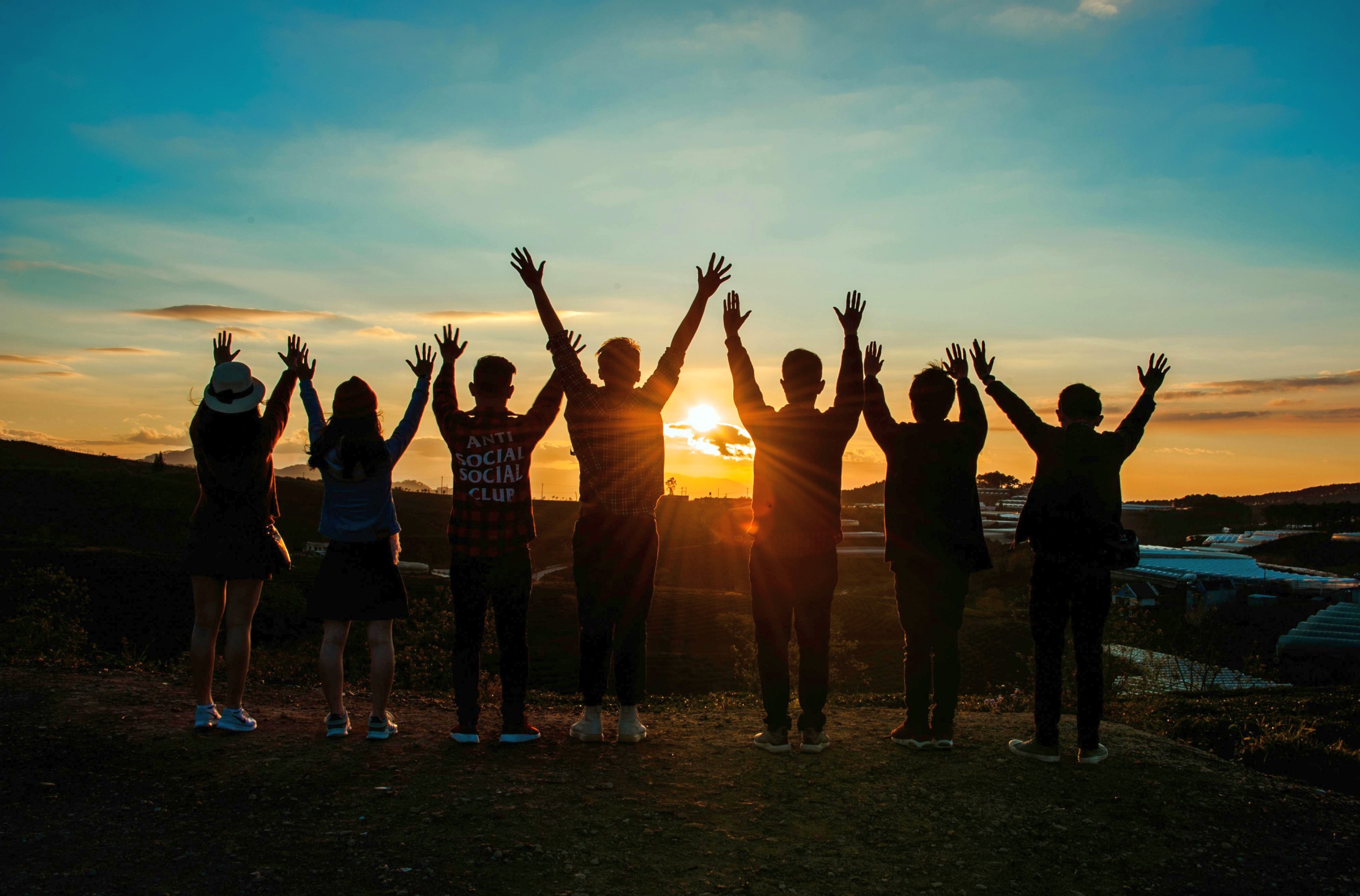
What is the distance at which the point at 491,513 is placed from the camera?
4.86m

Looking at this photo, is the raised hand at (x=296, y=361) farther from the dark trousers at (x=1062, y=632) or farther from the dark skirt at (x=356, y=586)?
the dark trousers at (x=1062, y=632)

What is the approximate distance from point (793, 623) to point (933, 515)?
107 cm

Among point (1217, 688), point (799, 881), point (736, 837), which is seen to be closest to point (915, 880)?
point (799, 881)

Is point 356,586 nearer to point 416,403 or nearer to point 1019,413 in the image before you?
point 416,403

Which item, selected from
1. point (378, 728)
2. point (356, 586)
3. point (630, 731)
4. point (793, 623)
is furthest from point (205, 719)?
point (793, 623)

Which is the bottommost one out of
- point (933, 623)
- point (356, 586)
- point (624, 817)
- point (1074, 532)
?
point (624, 817)

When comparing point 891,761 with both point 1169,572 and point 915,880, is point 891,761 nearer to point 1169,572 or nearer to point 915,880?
point 915,880

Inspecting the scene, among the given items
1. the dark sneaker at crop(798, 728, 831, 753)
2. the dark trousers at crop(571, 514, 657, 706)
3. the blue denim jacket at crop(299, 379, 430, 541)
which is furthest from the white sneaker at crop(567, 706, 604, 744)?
the blue denim jacket at crop(299, 379, 430, 541)

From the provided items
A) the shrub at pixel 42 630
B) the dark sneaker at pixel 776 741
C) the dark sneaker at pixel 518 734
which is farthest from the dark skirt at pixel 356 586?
the shrub at pixel 42 630

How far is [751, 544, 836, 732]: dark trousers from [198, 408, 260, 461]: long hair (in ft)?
10.0

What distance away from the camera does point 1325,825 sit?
438cm

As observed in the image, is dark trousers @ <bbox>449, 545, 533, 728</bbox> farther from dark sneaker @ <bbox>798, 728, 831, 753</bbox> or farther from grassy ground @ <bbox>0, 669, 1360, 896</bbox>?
dark sneaker @ <bbox>798, 728, 831, 753</bbox>

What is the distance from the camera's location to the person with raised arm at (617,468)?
4863mm

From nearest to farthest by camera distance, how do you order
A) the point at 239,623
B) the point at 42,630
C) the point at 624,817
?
the point at 624,817 < the point at 239,623 < the point at 42,630
